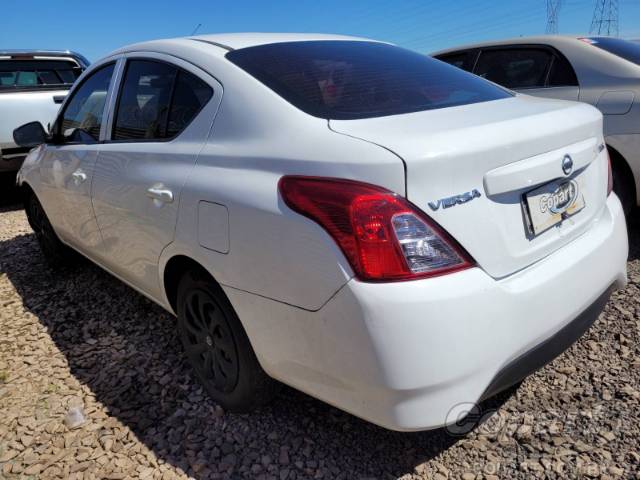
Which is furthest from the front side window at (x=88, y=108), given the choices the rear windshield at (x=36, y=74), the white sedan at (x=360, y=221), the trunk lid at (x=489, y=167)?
the rear windshield at (x=36, y=74)

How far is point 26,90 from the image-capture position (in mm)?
6285

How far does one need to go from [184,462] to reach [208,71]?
1.60m

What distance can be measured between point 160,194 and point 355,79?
3.12 feet

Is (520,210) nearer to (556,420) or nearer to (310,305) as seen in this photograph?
(310,305)

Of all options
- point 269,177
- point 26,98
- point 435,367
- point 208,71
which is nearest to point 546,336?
point 435,367

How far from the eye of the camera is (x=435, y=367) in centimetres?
142

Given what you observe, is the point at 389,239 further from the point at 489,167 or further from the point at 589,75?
the point at 589,75

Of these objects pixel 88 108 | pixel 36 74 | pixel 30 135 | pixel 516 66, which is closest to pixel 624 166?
pixel 516 66

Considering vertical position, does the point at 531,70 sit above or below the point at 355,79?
below

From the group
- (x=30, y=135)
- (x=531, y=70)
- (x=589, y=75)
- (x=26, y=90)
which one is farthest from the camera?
(x=26, y=90)

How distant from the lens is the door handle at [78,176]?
9.55 feet

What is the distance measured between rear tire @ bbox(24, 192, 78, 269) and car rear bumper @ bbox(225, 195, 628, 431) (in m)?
2.82

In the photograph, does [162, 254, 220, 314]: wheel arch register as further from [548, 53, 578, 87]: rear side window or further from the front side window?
[548, 53, 578, 87]: rear side window

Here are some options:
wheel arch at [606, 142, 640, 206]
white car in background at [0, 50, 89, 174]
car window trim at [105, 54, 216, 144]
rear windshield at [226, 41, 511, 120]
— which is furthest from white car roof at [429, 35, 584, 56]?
white car in background at [0, 50, 89, 174]
